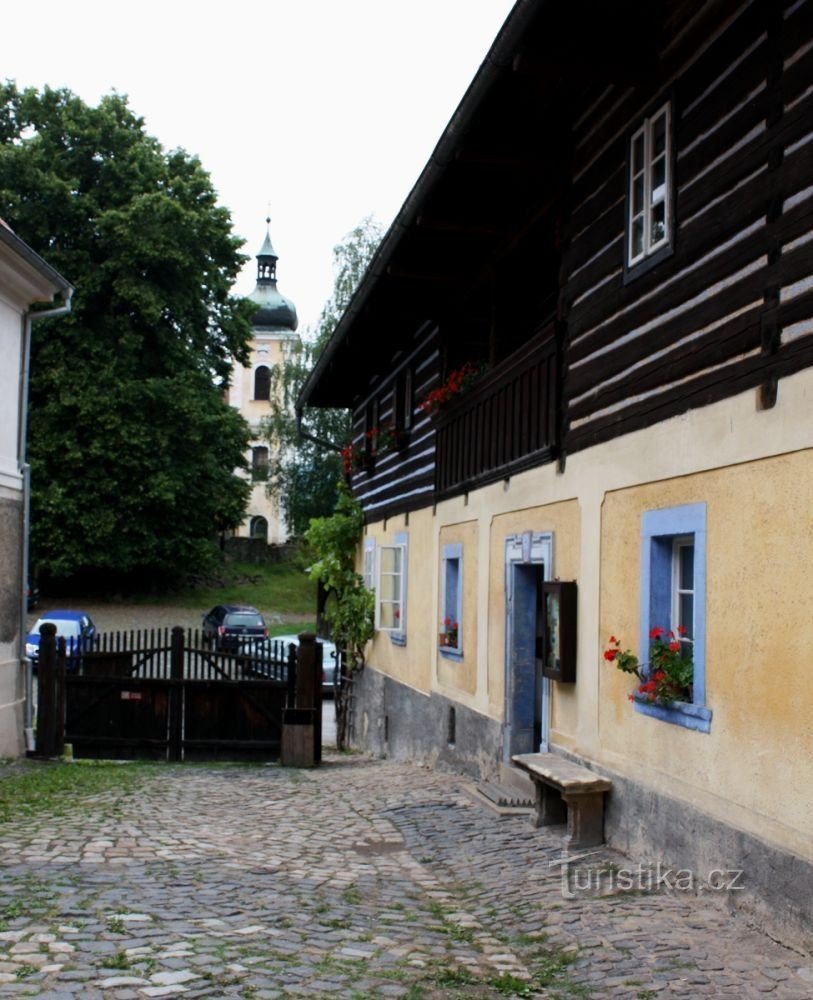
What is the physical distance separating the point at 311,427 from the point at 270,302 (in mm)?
24262

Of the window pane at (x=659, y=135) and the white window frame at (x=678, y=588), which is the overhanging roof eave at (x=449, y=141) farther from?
the white window frame at (x=678, y=588)

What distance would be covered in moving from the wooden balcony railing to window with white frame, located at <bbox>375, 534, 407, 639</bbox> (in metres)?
2.24

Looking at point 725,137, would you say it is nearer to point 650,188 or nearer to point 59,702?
point 650,188

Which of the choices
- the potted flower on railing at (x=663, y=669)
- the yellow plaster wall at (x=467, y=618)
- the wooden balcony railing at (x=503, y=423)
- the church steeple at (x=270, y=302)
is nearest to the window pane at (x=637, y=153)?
the wooden balcony railing at (x=503, y=423)

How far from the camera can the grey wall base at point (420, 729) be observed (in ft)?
37.1

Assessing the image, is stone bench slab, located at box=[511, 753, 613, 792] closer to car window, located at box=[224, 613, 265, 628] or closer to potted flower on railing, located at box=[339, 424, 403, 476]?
potted flower on railing, located at box=[339, 424, 403, 476]

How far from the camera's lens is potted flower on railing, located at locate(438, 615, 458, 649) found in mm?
12727

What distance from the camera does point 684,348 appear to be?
6867mm

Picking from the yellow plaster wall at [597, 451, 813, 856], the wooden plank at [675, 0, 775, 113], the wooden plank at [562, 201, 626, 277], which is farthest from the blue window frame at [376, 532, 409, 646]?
the wooden plank at [675, 0, 775, 113]

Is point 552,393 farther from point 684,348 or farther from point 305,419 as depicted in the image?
point 305,419

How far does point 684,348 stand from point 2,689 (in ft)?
31.8

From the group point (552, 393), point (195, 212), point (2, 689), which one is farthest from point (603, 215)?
point (195, 212)

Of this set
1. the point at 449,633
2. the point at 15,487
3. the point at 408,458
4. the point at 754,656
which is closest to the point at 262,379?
the point at 408,458

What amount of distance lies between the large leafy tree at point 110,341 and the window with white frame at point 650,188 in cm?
2657
